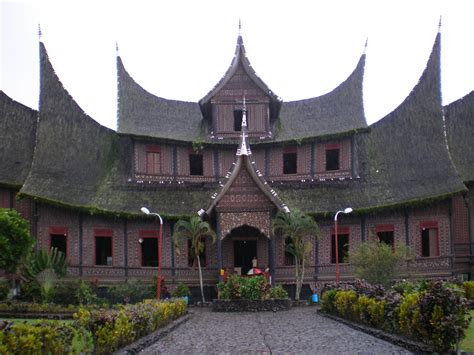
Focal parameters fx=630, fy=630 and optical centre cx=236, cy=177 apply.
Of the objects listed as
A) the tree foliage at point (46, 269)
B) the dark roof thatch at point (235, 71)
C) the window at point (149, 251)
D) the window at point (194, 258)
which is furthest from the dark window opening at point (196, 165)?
the tree foliage at point (46, 269)

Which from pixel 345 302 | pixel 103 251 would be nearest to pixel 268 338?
pixel 345 302

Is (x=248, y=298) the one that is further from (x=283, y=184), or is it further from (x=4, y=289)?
(x=4, y=289)

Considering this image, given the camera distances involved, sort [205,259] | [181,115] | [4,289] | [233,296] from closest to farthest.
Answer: [233,296] < [4,289] < [205,259] < [181,115]

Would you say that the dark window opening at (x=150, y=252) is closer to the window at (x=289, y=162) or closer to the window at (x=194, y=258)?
the window at (x=194, y=258)

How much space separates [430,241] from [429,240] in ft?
0.23

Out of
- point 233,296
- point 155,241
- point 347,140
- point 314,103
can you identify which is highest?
point 314,103

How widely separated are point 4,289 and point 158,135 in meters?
10.1

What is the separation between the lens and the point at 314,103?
34344 millimetres

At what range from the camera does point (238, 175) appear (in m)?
27.8

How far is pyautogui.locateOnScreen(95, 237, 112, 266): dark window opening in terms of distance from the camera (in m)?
29.8

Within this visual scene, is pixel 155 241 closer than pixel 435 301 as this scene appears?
No

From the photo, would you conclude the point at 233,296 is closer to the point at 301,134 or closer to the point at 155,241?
the point at 155,241

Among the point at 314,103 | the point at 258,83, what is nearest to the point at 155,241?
the point at 258,83

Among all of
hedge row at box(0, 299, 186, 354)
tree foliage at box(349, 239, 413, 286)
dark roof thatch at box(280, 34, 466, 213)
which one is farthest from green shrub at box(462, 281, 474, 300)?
hedge row at box(0, 299, 186, 354)
